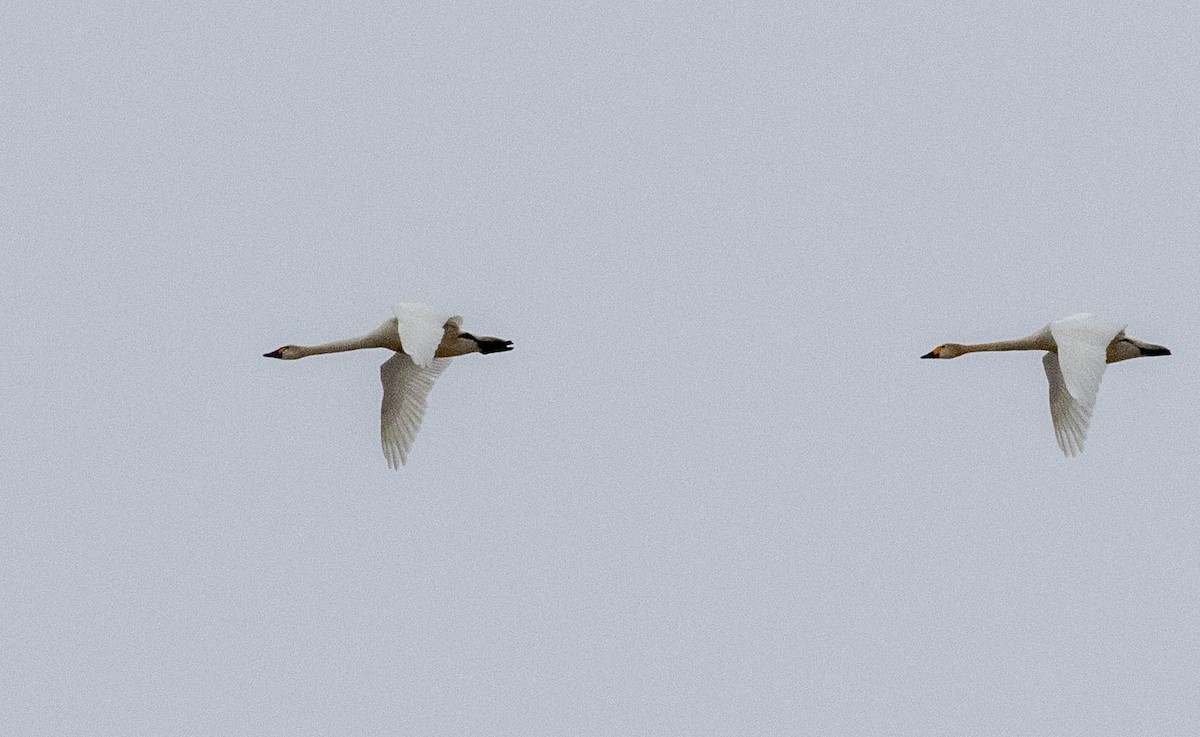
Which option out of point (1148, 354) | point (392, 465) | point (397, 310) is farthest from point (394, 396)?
point (1148, 354)

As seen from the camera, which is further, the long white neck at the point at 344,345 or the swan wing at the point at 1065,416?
the swan wing at the point at 1065,416

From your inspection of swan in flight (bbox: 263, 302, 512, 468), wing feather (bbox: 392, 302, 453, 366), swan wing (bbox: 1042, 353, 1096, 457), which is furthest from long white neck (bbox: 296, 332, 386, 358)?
swan wing (bbox: 1042, 353, 1096, 457)

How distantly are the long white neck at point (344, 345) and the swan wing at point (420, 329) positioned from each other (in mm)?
788

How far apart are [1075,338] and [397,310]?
20.5 feet

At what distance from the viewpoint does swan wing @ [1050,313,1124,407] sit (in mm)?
18672

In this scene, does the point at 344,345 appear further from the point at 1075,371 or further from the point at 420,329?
the point at 1075,371

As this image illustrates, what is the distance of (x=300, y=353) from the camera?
2141 cm

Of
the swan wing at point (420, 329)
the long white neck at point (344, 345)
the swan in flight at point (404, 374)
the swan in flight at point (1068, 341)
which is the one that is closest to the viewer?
the swan wing at point (420, 329)

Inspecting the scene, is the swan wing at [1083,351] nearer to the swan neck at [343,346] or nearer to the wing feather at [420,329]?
the wing feather at [420,329]

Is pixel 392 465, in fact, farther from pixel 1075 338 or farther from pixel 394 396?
pixel 1075 338

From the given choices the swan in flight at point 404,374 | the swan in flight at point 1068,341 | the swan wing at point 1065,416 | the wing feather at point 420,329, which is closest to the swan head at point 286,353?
the swan in flight at point 404,374

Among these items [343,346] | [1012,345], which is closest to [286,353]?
[343,346]

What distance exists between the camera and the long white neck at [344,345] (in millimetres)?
20906

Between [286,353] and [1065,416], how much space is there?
7887 millimetres
